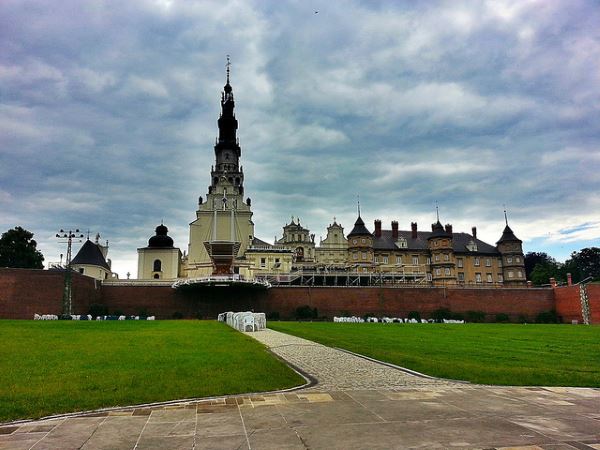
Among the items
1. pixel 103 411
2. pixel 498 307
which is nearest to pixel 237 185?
pixel 498 307

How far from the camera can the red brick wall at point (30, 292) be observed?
135 ft

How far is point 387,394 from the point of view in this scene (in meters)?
8.55

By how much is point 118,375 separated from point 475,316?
5337 cm

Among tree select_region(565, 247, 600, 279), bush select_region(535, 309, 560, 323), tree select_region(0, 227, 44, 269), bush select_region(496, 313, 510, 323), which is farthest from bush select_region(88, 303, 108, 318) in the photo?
tree select_region(565, 247, 600, 279)

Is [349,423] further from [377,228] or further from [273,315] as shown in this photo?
[377,228]

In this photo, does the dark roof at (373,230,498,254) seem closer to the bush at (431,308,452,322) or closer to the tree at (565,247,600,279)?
Result: the bush at (431,308,452,322)

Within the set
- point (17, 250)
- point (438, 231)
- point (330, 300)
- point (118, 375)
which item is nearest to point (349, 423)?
point (118, 375)

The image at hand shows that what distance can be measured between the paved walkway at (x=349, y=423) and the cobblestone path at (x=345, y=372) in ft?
1.91

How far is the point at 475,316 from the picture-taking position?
56.3 meters

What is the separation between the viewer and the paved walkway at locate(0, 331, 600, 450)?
5.59 m

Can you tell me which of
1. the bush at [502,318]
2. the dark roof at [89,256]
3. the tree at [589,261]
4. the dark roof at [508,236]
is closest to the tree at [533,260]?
the tree at [589,261]

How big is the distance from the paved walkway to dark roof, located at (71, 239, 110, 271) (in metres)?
65.1

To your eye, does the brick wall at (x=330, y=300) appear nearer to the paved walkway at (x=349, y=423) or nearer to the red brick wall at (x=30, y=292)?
→ the red brick wall at (x=30, y=292)

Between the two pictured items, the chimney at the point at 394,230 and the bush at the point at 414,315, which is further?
the chimney at the point at 394,230
